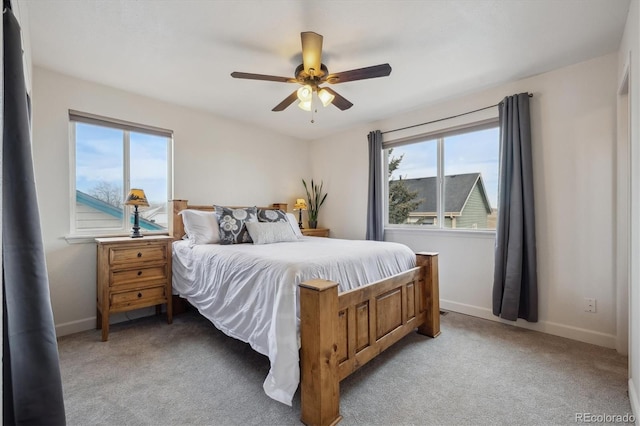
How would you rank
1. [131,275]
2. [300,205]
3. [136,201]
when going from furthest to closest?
[300,205]
[136,201]
[131,275]

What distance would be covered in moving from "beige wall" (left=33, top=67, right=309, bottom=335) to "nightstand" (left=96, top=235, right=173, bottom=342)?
0.26 m

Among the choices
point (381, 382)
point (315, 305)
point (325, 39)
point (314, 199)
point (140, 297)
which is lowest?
point (381, 382)

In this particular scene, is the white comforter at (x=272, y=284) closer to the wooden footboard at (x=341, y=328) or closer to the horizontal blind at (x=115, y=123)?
the wooden footboard at (x=341, y=328)

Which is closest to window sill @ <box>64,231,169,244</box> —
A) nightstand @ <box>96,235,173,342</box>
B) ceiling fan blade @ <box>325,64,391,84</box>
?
nightstand @ <box>96,235,173,342</box>

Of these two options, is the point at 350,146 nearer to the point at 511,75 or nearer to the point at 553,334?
the point at 511,75

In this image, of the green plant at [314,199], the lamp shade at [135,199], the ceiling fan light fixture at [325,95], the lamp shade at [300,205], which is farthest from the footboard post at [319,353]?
the green plant at [314,199]

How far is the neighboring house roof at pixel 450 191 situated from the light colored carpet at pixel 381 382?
142 centimetres

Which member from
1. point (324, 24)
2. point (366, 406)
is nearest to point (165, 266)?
point (366, 406)

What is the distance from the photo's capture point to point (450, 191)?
3.46 meters

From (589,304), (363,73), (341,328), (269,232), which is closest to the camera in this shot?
(341,328)

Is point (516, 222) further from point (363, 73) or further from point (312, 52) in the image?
point (312, 52)

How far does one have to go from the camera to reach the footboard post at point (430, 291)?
8.38 ft

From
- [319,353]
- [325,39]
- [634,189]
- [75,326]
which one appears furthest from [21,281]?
[634,189]

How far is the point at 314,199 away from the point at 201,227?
2299 millimetres
